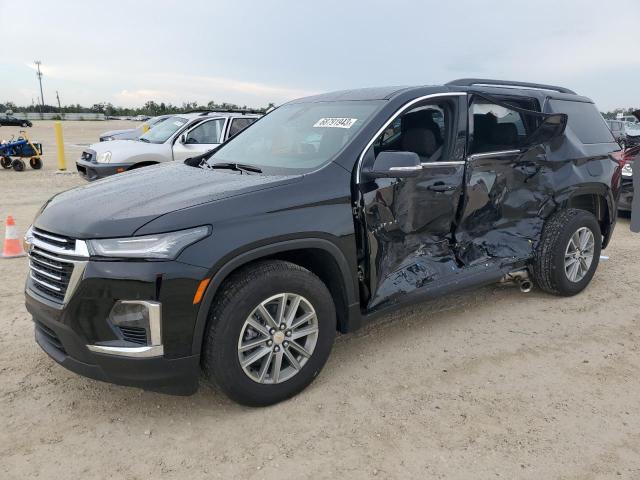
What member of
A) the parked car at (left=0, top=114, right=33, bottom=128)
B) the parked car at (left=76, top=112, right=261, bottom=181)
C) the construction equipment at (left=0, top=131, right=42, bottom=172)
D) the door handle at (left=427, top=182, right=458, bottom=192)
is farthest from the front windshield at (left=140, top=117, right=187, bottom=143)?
the parked car at (left=0, top=114, right=33, bottom=128)

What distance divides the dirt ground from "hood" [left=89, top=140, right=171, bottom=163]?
18.4ft

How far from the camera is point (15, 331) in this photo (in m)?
4.05

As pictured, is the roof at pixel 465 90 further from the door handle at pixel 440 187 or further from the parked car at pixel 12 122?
the parked car at pixel 12 122

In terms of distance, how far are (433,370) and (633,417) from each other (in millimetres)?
1198

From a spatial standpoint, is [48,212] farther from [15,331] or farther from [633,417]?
[633,417]

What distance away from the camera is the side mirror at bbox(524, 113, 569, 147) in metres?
4.50

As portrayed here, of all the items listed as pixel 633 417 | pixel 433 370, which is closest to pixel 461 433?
pixel 433 370

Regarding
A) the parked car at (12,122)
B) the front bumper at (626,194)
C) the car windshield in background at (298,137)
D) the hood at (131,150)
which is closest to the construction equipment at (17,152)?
the hood at (131,150)

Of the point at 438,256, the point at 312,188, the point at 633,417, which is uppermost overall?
the point at 312,188

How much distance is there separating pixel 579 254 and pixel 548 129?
1.28 meters

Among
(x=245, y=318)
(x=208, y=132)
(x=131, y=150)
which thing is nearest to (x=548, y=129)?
(x=245, y=318)

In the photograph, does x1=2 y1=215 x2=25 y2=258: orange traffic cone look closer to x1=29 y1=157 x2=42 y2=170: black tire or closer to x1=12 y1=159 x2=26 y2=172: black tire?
x1=12 y1=159 x2=26 y2=172: black tire

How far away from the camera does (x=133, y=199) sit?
296 cm

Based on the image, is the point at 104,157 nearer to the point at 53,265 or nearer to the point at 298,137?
the point at 298,137
